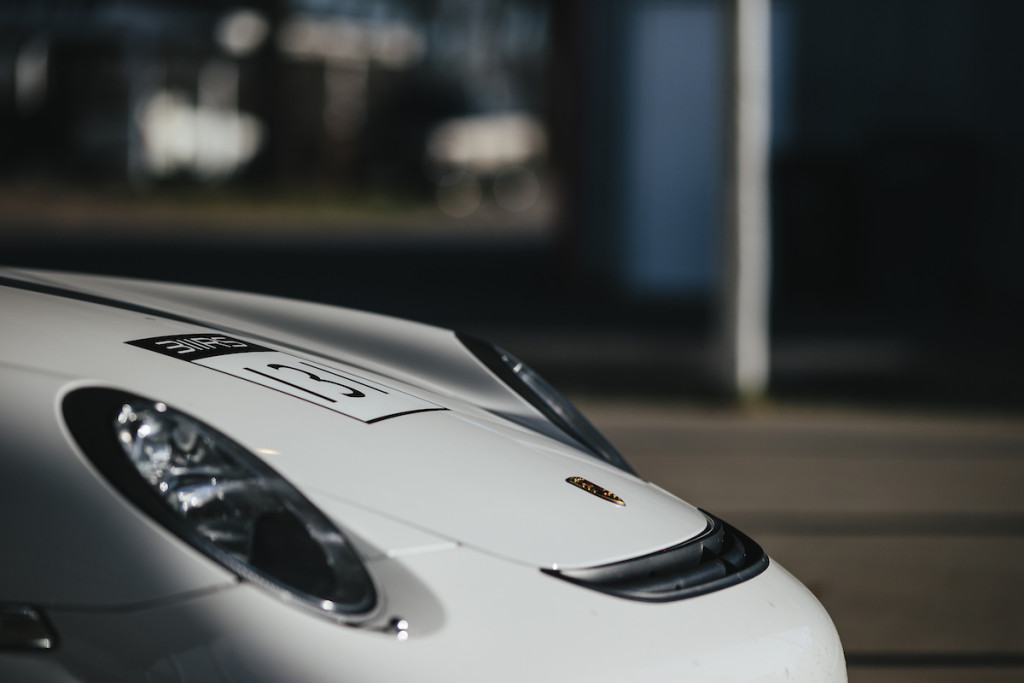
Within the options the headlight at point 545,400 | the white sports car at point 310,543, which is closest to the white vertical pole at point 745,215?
the headlight at point 545,400

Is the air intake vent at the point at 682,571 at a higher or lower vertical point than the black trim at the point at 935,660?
higher

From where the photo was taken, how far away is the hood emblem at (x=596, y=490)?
2.05m

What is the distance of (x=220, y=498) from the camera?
1621 mm

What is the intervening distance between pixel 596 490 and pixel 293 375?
530 millimetres

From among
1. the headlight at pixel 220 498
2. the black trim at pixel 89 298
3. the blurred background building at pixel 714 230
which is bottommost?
the blurred background building at pixel 714 230

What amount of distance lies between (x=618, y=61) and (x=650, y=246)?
1.68 m

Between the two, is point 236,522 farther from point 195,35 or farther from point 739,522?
point 195,35

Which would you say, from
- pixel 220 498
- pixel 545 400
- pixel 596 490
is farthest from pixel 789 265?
pixel 220 498

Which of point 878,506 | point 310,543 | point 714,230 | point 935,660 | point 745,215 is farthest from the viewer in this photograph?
point 714,230

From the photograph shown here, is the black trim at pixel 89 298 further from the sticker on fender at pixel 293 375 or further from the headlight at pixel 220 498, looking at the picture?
the headlight at pixel 220 498

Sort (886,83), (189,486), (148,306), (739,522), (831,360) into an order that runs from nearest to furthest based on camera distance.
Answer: (189,486) → (148,306) → (739,522) → (831,360) → (886,83)

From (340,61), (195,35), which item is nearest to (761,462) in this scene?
(195,35)

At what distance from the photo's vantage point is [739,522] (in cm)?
434

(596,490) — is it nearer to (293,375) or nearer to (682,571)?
(682,571)
